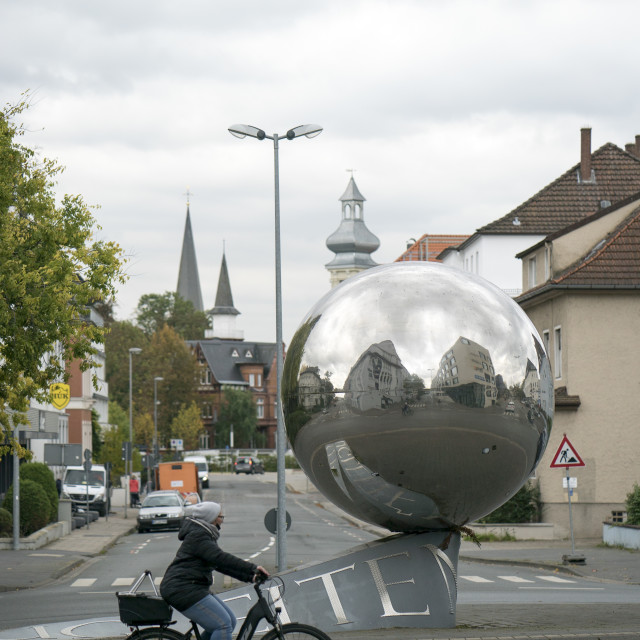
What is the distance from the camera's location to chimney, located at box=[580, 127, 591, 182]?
52.7m

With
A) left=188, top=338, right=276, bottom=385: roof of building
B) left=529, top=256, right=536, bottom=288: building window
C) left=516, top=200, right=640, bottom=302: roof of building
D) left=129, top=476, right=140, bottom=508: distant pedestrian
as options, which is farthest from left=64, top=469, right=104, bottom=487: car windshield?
left=188, top=338, right=276, bottom=385: roof of building

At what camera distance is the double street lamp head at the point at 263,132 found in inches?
1021

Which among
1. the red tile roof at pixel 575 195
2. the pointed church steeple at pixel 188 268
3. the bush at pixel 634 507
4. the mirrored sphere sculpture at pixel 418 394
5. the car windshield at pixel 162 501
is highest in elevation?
the pointed church steeple at pixel 188 268

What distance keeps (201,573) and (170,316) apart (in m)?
143

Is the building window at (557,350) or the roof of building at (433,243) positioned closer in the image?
the building window at (557,350)

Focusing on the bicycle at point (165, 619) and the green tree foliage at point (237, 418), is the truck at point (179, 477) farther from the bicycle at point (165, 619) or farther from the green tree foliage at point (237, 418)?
the green tree foliage at point (237, 418)

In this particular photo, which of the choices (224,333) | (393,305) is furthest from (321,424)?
(224,333)

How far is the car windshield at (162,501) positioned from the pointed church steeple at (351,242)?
272 ft

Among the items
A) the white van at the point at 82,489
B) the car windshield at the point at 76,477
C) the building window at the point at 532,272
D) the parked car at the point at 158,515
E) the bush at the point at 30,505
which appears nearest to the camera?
the bush at the point at 30,505

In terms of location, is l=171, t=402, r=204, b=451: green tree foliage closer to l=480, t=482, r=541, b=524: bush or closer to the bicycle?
l=480, t=482, r=541, b=524: bush

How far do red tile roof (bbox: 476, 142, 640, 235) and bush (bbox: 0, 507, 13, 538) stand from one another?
1133 inches

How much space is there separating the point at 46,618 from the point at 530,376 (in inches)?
307

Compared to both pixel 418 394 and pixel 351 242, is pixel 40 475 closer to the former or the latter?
pixel 418 394

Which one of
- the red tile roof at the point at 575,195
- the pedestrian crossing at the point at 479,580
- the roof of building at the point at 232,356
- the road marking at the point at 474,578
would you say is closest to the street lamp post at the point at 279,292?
the pedestrian crossing at the point at 479,580
